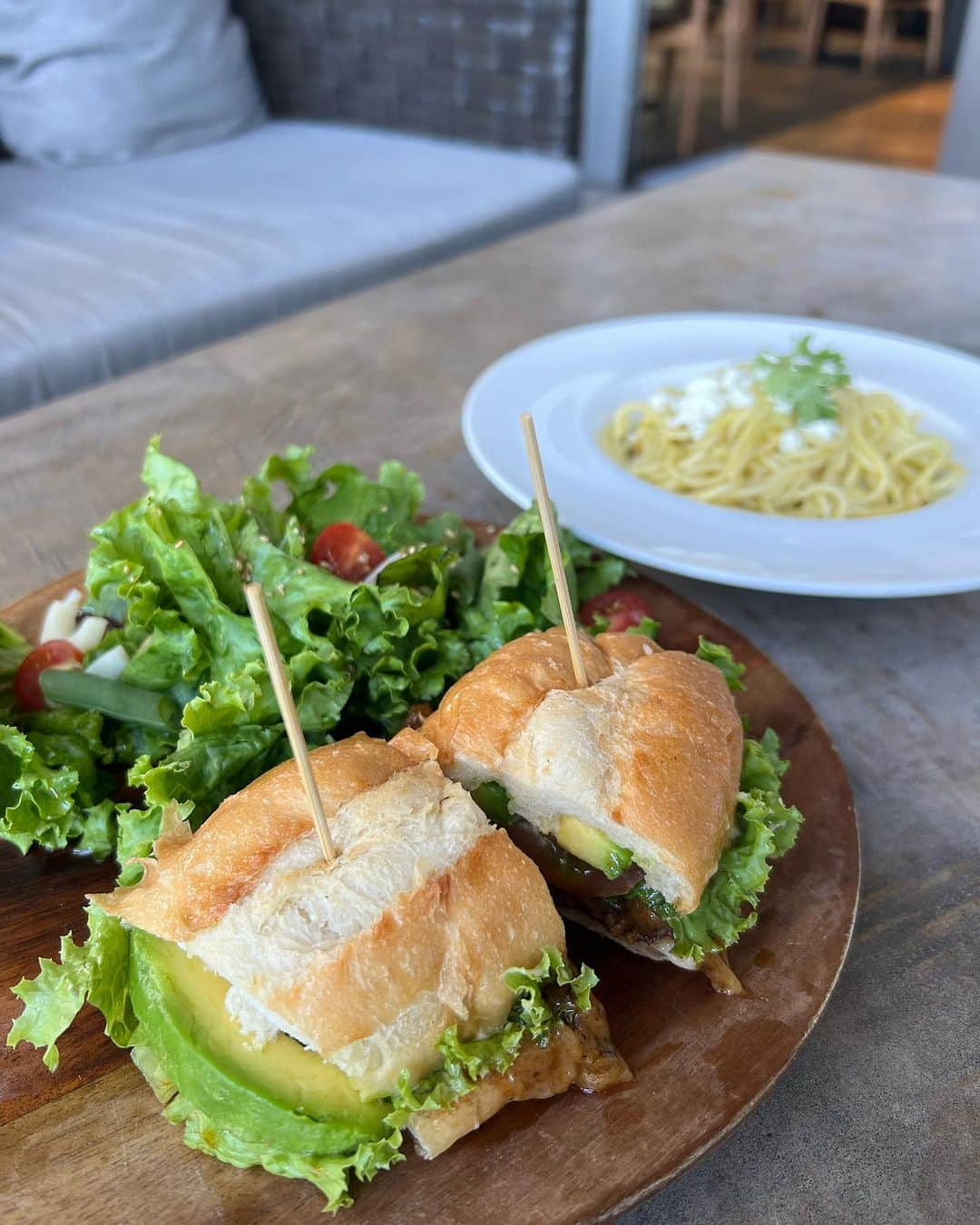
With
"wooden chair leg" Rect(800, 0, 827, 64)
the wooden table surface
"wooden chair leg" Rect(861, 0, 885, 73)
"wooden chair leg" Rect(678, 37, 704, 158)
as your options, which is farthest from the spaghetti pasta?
"wooden chair leg" Rect(800, 0, 827, 64)

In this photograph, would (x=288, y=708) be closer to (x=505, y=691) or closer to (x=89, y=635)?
(x=505, y=691)

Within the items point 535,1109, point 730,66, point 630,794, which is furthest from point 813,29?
point 535,1109

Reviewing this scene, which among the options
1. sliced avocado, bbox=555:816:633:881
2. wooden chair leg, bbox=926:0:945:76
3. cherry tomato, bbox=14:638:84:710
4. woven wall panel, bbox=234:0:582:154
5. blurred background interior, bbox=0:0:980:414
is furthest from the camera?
wooden chair leg, bbox=926:0:945:76

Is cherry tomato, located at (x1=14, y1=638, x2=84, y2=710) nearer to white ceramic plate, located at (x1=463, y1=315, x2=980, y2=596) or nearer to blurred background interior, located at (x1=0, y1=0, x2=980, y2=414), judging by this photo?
white ceramic plate, located at (x1=463, y1=315, x2=980, y2=596)

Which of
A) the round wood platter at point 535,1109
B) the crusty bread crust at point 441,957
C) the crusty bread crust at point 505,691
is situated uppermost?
the crusty bread crust at point 505,691

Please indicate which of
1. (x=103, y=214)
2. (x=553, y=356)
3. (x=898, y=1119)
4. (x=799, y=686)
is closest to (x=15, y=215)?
(x=103, y=214)

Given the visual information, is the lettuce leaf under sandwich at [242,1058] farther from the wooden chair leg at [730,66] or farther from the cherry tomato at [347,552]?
the wooden chair leg at [730,66]

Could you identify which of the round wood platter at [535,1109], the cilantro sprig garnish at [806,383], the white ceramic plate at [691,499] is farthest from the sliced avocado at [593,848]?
the cilantro sprig garnish at [806,383]
